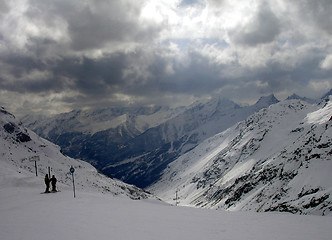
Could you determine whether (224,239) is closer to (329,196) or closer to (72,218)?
(72,218)

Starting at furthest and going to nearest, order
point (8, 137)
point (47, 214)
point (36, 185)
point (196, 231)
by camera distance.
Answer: point (8, 137) → point (36, 185) → point (47, 214) → point (196, 231)

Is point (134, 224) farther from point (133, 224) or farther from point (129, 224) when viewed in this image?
point (129, 224)

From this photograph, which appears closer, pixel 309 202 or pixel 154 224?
pixel 154 224

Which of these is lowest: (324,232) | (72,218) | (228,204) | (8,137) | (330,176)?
(228,204)

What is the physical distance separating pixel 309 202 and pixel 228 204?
11592cm

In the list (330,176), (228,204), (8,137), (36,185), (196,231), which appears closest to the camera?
(196,231)

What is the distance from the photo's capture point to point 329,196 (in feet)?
138

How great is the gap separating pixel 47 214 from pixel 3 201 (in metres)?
9.35

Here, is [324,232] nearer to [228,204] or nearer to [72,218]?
[72,218]

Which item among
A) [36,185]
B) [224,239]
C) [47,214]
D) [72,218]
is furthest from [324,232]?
[36,185]

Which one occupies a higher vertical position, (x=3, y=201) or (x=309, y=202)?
(x=3, y=201)

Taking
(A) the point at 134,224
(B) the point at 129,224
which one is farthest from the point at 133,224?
(B) the point at 129,224

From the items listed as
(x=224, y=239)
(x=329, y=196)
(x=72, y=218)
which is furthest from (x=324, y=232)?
(x=329, y=196)

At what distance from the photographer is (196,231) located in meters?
14.9
